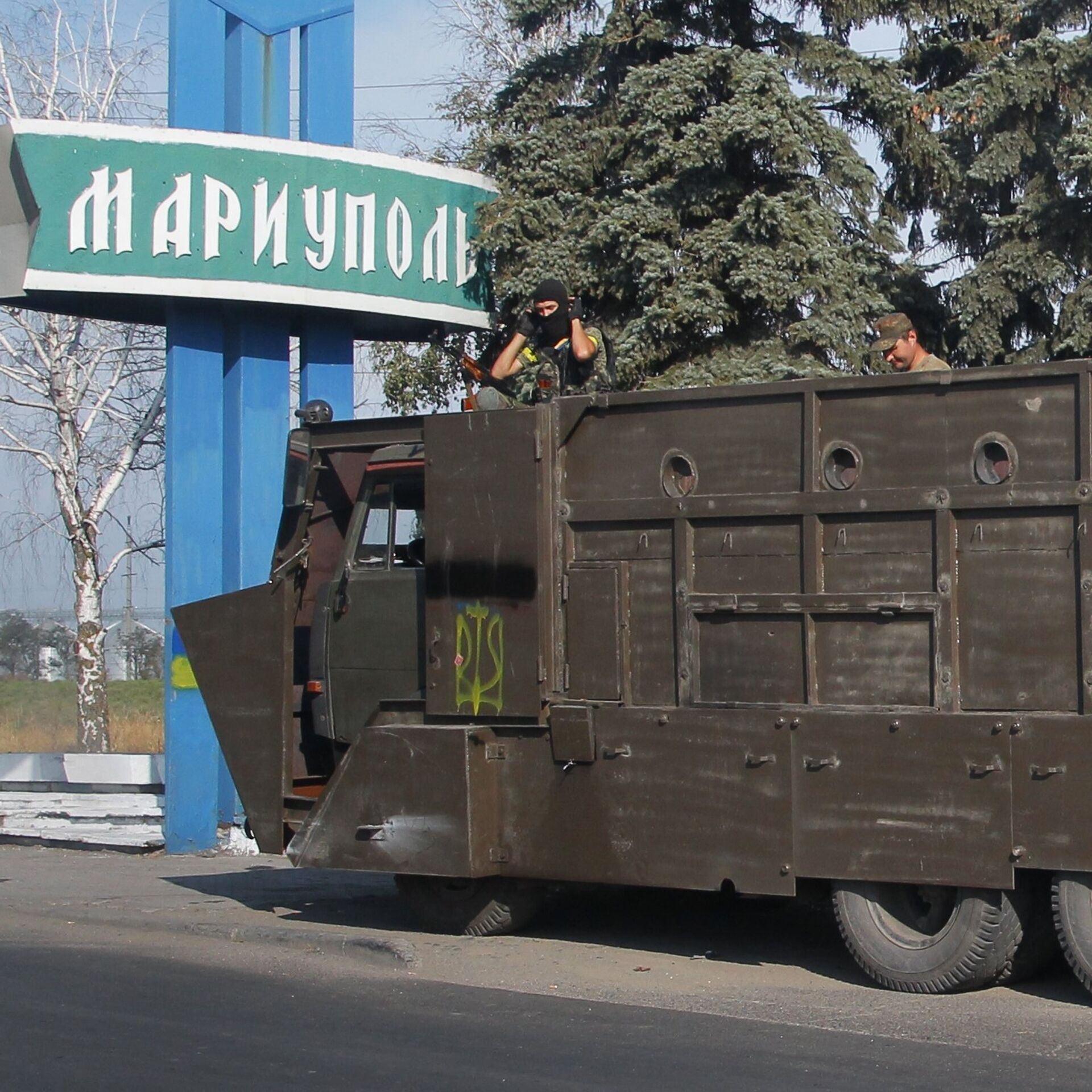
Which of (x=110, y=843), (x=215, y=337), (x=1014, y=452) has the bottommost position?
(x=110, y=843)

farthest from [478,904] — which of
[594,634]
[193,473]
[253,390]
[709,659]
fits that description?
[253,390]

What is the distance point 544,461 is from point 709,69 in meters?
5.61

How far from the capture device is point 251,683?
9.80 meters

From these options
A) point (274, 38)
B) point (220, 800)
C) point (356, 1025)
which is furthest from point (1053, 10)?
point (356, 1025)

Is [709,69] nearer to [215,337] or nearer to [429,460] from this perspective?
[215,337]

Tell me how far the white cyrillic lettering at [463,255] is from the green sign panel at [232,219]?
0.06m

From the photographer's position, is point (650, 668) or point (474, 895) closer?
point (650, 668)

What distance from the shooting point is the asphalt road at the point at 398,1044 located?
6.18 metres

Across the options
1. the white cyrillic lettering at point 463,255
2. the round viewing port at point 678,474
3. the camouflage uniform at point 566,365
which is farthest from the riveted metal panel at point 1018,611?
the white cyrillic lettering at point 463,255

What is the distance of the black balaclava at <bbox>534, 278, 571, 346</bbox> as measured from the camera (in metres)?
9.45

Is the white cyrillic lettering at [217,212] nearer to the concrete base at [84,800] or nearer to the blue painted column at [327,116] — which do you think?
the blue painted column at [327,116]

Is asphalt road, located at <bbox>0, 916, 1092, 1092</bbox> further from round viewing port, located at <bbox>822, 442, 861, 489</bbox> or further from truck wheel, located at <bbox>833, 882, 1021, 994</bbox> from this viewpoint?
round viewing port, located at <bbox>822, 442, 861, 489</bbox>

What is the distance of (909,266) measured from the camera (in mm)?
13789

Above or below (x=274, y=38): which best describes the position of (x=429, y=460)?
below
